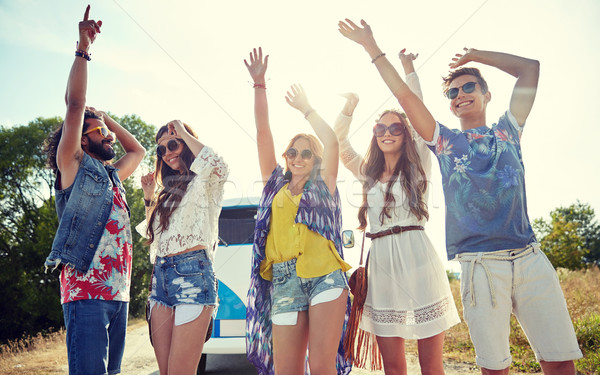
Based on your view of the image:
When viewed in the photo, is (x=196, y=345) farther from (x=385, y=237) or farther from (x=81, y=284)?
(x=385, y=237)

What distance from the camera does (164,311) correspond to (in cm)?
260

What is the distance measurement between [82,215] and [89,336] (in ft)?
2.26

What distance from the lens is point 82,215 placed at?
242 centimetres

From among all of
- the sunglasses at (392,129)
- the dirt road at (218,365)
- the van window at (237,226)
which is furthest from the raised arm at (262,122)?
the dirt road at (218,365)

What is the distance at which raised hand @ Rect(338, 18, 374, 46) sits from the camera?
2.61m

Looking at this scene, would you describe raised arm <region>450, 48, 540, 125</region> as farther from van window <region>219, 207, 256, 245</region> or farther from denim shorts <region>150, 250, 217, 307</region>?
van window <region>219, 207, 256, 245</region>

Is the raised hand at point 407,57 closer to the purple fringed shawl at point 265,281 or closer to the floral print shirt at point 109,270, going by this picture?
the purple fringed shawl at point 265,281

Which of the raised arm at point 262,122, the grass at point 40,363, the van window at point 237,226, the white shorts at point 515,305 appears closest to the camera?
the white shorts at point 515,305

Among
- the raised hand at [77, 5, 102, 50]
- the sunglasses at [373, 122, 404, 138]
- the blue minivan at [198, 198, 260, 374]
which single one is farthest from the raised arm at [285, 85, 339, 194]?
→ the blue minivan at [198, 198, 260, 374]

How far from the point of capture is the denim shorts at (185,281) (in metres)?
2.53

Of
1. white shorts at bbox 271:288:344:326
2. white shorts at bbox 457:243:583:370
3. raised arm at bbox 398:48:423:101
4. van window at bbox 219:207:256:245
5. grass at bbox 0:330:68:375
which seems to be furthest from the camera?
grass at bbox 0:330:68:375

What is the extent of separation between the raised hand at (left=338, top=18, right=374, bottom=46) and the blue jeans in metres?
2.20

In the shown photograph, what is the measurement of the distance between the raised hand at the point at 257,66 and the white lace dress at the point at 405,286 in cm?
128

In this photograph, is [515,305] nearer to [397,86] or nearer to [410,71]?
[397,86]
